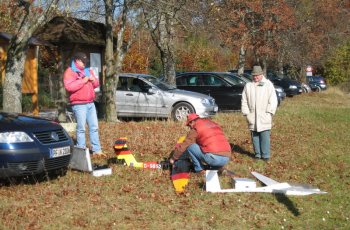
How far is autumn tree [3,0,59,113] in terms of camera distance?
11.4 metres

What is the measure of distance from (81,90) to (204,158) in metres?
2.40

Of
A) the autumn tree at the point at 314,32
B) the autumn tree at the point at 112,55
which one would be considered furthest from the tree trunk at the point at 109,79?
the autumn tree at the point at 314,32

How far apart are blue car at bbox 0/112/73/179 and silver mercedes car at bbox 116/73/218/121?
8.61 metres

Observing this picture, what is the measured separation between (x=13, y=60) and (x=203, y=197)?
6.20 m

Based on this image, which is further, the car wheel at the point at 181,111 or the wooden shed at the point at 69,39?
→ the car wheel at the point at 181,111

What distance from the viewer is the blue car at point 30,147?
7109mm

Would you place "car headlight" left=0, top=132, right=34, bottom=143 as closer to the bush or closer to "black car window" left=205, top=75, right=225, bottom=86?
"black car window" left=205, top=75, right=225, bottom=86

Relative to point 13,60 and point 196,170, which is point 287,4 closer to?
point 13,60

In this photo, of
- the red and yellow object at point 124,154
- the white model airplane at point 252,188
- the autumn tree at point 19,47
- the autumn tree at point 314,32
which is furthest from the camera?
the autumn tree at point 314,32

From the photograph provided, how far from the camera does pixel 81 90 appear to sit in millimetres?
8961

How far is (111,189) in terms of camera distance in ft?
24.6

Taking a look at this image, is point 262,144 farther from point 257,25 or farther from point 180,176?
point 257,25

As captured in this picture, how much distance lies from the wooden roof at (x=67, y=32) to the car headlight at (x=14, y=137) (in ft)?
27.7

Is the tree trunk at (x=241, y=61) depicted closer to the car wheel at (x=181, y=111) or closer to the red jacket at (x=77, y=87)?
the car wheel at (x=181, y=111)
